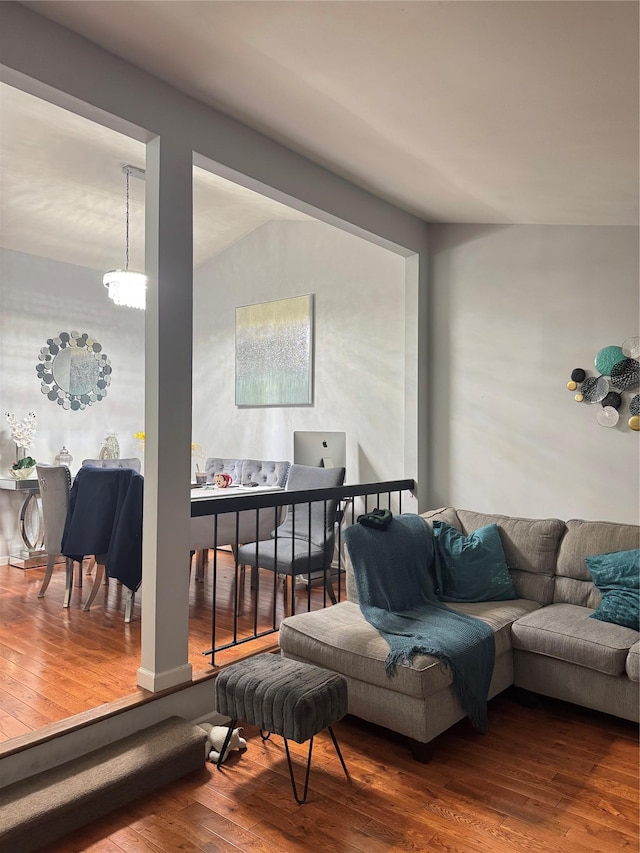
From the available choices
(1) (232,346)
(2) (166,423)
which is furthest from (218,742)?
(1) (232,346)

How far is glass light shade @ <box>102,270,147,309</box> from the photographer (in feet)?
14.4

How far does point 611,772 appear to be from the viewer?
256 cm

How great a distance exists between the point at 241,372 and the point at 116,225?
5.62ft

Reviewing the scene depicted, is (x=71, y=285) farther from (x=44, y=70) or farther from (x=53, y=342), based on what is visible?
(x=44, y=70)

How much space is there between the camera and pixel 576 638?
9.60 ft

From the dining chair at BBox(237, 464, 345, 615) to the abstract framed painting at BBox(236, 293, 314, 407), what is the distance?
41.3 inches

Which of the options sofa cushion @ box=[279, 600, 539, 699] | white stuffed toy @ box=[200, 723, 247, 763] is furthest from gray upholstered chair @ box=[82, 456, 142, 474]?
white stuffed toy @ box=[200, 723, 247, 763]

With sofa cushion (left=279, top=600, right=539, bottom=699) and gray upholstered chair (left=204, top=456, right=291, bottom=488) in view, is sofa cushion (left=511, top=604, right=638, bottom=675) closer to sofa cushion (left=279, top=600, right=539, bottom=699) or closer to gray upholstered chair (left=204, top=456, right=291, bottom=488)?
sofa cushion (left=279, top=600, right=539, bottom=699)

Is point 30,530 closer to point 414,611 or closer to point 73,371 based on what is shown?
point 73,371

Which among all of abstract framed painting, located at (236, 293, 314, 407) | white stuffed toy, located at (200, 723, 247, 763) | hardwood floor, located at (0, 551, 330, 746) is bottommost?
white stuffed toy, located at (200, 723, 247, 763)

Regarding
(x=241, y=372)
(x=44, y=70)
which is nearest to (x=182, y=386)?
(x=44, y=70)

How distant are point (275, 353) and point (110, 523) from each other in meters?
2.46

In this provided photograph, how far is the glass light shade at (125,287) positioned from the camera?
173 inches

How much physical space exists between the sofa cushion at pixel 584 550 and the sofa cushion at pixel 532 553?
5 cm
